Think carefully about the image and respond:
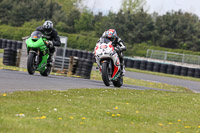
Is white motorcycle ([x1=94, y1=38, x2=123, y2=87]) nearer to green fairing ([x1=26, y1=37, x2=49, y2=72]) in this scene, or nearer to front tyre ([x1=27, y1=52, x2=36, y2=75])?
green fairing ([x1=26, y1=37, x2=49, y2=72])

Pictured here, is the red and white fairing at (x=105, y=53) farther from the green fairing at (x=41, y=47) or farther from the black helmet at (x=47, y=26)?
the black helmet at (x=47, y=26)

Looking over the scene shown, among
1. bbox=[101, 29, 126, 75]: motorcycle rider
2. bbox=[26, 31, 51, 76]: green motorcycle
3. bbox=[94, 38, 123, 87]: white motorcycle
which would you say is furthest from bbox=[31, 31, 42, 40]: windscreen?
bbox=[101, 29, 126, 75]: motorcycle rider

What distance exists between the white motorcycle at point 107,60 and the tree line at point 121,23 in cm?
4504

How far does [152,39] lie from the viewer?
60.2 meters

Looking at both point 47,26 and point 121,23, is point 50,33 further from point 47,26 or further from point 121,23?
point 121,23

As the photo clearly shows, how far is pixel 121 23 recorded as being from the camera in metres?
62.7

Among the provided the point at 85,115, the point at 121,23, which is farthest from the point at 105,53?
the point at 121,23

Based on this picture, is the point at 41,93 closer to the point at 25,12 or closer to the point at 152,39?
the point at 152,39

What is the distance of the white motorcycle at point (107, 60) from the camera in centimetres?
1314

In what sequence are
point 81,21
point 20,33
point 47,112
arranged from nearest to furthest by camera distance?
1. point 47,112
2. point 20,33
3. point 81,21

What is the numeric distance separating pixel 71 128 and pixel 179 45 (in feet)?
177

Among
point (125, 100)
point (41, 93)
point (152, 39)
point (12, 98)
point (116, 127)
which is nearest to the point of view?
point (116, 127)

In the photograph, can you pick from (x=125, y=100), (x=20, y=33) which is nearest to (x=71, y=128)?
(x=125, y=100)

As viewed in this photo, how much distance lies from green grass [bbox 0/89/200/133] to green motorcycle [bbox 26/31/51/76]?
3748 millimetres
